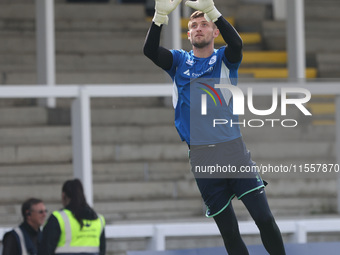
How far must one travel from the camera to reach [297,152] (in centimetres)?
1045

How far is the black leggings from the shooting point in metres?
5.20

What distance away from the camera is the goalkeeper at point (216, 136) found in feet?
17.1

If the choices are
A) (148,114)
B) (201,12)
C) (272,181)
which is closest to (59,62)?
(148,114)

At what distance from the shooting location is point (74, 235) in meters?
7.11

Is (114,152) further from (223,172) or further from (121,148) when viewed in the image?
(223,172)

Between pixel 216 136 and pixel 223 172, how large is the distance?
0.68 feet

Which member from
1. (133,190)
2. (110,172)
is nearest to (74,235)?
(133,190)

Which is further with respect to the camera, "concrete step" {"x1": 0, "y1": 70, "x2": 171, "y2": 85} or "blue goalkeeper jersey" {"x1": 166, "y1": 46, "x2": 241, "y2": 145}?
"concrete step" {"x1": 0, "y1": 70, "x2": 171, "y2": 85}

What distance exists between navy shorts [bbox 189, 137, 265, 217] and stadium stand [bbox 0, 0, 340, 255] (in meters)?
3.45

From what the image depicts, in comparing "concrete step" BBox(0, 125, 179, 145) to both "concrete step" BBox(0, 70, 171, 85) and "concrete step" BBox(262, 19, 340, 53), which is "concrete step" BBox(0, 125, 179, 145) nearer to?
"concrete step" BBox(0, 70, 171, 85)

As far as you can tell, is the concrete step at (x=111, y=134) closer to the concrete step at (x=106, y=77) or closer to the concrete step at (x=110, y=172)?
the concrete step at (x=110, y=172)

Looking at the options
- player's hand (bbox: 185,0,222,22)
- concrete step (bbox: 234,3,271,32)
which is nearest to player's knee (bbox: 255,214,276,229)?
player's hand (bbox: 185,0,222,22)

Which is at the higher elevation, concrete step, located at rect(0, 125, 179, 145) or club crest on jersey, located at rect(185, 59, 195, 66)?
concrete step, located at rect(0, 125, 179, 145)

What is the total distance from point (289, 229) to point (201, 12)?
394cm
